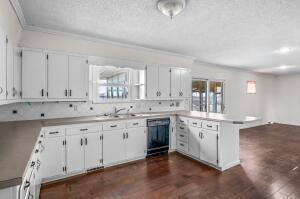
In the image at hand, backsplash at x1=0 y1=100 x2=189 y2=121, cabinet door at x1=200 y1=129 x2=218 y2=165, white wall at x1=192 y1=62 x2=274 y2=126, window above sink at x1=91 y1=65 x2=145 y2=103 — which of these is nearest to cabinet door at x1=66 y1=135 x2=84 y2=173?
backsplash at x1=0 y1=100 x2=189 y2=121

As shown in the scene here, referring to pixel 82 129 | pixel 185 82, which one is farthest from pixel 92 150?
pixel 185 82

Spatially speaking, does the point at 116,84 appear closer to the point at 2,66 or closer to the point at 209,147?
the point at 2,66

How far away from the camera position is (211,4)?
2141 mm

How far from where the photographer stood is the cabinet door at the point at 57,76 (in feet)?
9.63

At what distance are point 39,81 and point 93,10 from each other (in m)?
1.53

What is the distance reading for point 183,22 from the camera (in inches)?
105

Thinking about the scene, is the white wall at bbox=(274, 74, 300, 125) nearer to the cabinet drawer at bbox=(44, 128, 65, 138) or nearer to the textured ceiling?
the textured ceiling

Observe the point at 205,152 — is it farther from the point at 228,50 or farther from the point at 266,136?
the point at 266,136

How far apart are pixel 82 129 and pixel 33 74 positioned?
1232mm

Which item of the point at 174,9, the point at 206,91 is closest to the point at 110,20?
the point at 174,9

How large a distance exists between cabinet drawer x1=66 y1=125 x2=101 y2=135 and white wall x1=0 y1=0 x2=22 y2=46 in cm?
160

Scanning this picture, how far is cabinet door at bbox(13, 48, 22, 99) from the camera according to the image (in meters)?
2.45

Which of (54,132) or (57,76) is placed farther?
(57,76)

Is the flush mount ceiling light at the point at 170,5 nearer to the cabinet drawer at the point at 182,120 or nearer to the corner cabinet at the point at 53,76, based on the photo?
the corner cabinet at the point at 53,76
